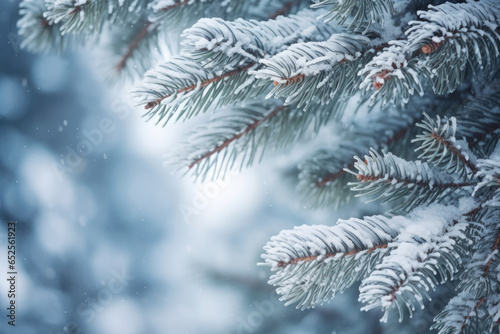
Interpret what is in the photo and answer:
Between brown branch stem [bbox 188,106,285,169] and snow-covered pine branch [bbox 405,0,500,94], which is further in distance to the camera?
brown branch stem [bbox 188,106,285,169]

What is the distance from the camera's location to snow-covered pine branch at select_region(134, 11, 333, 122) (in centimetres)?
36

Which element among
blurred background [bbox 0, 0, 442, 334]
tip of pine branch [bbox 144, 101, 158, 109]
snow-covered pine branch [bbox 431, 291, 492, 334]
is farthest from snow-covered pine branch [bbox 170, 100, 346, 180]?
blurred background [bbox 0, 0, 442, 334]

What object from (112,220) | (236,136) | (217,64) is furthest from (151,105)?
(112,220)

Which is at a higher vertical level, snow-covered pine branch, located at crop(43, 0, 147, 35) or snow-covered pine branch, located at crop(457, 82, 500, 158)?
snow-covered pine branch, located at crop(43, 0, 147, 35)

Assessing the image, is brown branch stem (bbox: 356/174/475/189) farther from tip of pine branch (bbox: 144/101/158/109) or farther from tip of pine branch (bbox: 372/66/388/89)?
tip of pine branch (bbox: 144/101/158/109)

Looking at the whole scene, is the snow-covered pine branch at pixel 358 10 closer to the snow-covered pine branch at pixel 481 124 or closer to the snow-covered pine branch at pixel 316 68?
the snow-covered pine branch at pixel 316 68

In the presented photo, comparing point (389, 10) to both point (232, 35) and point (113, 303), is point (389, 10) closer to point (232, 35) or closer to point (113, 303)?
point (232, 35)

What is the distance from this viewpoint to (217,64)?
0.38 meters

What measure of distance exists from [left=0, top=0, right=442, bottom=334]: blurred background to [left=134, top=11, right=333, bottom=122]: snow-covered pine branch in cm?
99

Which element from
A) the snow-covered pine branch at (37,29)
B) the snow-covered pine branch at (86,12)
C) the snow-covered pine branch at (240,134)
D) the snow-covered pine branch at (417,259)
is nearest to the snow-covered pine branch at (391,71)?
the snow-covered pine branch at (417,259)

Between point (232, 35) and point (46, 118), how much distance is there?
1297 millimetres

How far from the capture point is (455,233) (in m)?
0.33

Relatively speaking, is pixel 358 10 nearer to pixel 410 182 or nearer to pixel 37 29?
pixel 410 182

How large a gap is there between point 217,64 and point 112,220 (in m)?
1.32
